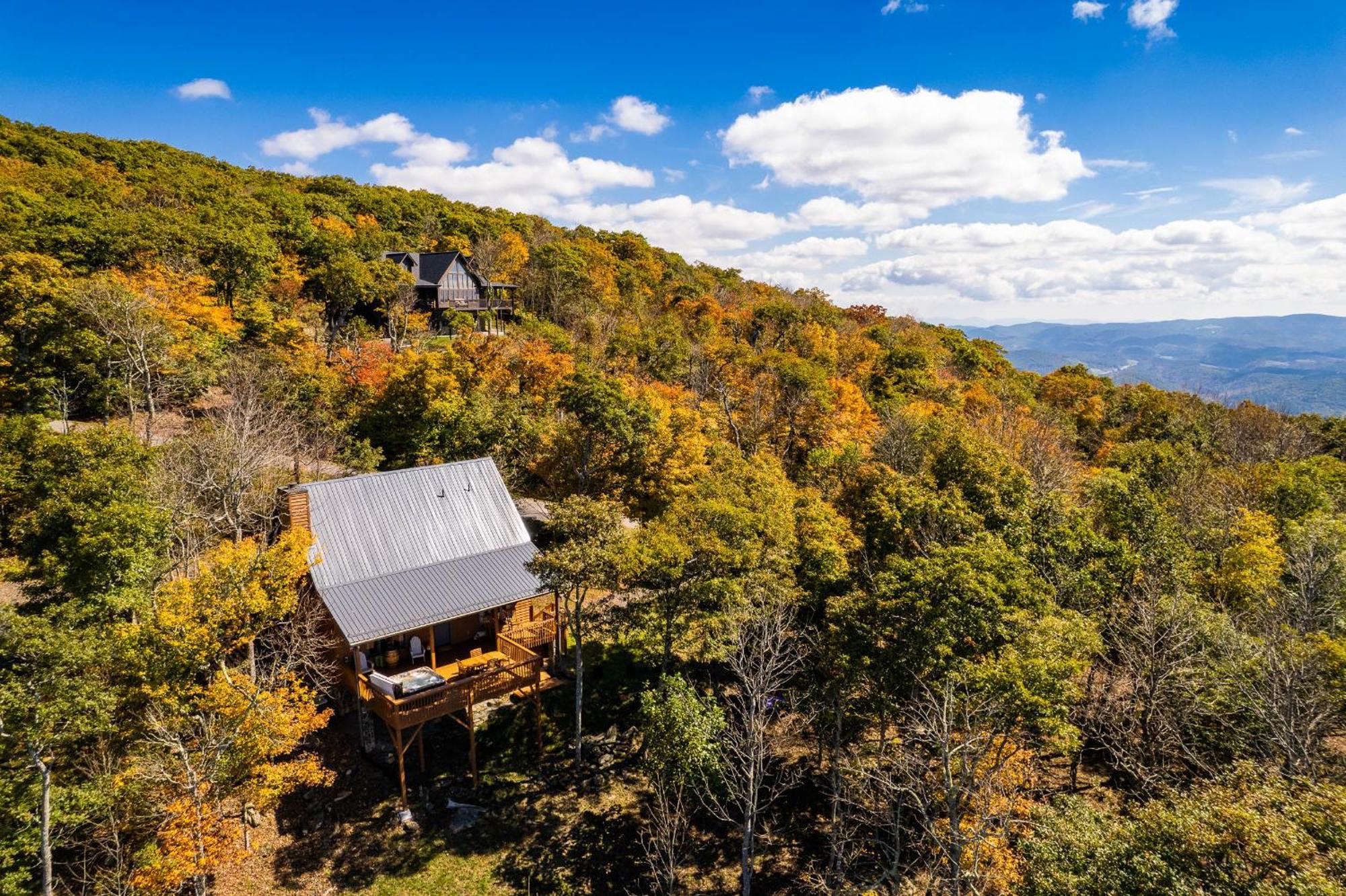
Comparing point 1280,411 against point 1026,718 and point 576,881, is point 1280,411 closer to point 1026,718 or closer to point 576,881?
point 1026,718

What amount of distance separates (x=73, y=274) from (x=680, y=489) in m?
36.2

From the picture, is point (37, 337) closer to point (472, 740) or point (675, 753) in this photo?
point (472, 740)

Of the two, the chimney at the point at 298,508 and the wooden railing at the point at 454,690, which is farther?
the chimney at the point at 298,508

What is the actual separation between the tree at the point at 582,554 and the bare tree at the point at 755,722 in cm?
409

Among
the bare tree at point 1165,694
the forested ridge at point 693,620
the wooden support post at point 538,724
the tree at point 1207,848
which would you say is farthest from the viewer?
the wooden support post at point 538,724

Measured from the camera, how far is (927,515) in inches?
824

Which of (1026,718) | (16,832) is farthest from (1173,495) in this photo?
(16,832)

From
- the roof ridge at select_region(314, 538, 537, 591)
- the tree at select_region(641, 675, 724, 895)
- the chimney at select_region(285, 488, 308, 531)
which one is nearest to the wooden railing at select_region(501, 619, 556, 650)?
the roof ridge at select_region(314, 538, 537, 591)

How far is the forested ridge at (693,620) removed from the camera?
1367cm

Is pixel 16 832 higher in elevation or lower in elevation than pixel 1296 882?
lower

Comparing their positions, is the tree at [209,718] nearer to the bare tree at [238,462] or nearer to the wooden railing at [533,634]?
the bare tree at [238,462]

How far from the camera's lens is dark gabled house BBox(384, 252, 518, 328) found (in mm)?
56312

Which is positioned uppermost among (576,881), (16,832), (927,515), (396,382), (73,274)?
(73,274)

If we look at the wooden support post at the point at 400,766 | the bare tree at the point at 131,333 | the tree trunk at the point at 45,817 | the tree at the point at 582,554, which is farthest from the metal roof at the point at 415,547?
the bare tree at the point at 131,333
